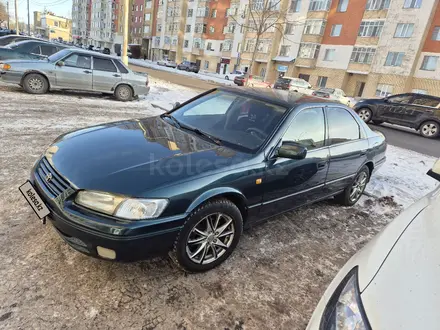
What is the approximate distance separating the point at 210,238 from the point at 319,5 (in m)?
42.3

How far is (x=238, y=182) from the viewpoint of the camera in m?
2.58

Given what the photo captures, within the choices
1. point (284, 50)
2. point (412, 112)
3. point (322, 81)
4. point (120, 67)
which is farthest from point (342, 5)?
point (120, 67)

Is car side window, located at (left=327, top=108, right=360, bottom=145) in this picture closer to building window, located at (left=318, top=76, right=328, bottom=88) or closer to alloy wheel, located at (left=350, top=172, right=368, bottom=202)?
alloy wheel, located at (left=350, top=172, right=368, bottom=202)

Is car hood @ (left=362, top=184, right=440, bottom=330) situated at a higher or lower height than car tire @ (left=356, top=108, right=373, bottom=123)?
higher

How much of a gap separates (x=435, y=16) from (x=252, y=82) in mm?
21735

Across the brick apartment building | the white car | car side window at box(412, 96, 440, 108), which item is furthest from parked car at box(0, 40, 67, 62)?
the brick apartment building

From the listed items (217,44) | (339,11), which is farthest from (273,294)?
(217,44)

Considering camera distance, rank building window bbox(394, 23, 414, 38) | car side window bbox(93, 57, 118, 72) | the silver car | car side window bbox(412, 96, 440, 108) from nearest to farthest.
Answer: the silver car < car side window bbox(93, 57, 118, 72) < car side window bbox(412, 96, 440, 108) < building window bbox(394, 23, 414, 38)

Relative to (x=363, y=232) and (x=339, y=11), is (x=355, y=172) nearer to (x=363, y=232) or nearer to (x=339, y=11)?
(x=363, y=232)

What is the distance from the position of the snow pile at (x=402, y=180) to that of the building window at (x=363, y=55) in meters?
30.7

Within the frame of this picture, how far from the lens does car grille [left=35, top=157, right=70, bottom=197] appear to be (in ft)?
7.30

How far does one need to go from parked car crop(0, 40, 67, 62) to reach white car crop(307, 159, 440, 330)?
40.7 feet

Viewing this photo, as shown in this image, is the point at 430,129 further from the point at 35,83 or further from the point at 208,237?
the point at 35,83

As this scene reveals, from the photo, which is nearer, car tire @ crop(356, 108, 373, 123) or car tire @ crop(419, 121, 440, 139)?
car tire @ crop(419, 121, 440, 139)
